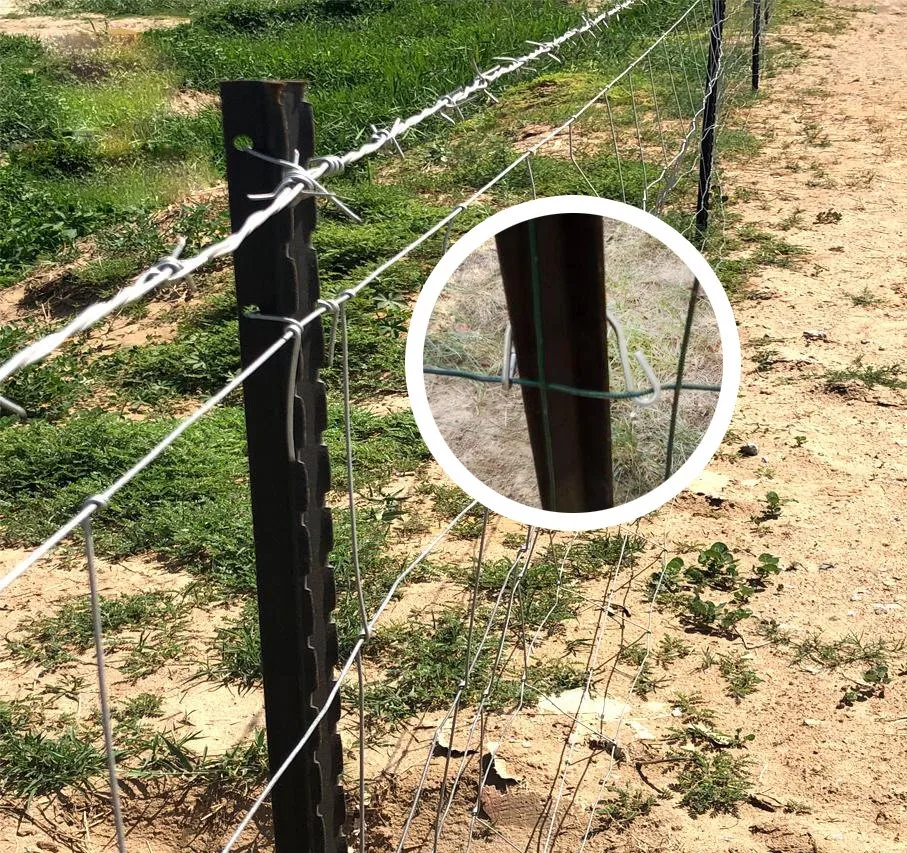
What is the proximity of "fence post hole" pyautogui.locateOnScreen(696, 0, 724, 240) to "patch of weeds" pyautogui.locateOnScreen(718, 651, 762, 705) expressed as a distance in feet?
10.1

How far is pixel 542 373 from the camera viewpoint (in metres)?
1.88

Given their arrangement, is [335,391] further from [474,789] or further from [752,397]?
[474,789]

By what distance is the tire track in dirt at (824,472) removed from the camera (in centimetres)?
247

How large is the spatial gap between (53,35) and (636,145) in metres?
8.69

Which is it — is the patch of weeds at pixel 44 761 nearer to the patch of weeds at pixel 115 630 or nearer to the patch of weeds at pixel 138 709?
the patch of weeds at pixel 138 709

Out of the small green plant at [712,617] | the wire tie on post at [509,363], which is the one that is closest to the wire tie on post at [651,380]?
the wire tie on post at [509,363]

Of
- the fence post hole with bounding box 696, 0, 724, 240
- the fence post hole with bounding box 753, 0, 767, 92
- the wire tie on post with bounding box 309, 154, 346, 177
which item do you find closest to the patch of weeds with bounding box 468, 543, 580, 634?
the wire tie on post with bounding box 309, 154, 346, 177

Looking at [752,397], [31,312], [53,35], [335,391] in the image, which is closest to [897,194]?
[752,397]

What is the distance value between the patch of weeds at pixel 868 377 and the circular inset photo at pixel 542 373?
2130 millimetres

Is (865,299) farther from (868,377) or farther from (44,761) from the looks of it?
(44,761)

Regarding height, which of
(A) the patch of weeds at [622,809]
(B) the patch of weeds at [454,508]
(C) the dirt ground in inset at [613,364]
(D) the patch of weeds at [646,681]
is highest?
(C) the dirt ground in inset at [613,364]

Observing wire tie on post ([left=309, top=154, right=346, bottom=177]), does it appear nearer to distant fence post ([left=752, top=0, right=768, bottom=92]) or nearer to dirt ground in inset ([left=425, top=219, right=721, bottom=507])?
dirt ground in inset ([left=425, top=219, right=721, bottom=507])

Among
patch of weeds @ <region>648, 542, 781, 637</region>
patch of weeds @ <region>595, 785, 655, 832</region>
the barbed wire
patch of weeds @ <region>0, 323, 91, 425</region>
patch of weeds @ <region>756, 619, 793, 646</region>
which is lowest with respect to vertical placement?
patch of weeds @ <region>595, 785, 655, 832</region>

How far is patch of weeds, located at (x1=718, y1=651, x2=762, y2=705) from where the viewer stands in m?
2.73
